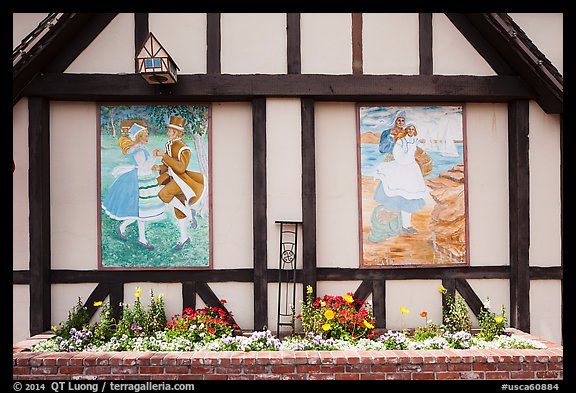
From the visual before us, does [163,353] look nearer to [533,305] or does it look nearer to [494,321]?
[494,321]

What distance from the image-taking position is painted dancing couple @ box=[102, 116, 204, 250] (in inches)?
221

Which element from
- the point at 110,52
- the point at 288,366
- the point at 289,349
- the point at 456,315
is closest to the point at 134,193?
the point at 110,52

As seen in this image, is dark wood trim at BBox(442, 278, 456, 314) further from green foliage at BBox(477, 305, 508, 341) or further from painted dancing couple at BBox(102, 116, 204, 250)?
painted dancing couple at BBox(102, 116, 204, 250)

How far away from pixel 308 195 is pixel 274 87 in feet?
4.23

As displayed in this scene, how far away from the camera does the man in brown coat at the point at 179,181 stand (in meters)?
5.63

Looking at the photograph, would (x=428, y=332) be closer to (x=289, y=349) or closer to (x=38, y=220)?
(x=289, y=349)

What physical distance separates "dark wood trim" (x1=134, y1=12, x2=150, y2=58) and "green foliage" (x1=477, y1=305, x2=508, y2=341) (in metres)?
4.99

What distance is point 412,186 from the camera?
572 centimetres

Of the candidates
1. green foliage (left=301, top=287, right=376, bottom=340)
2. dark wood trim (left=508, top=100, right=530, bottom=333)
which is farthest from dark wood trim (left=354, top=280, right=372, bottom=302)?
dark wood trim (left=508, top=100, right=530, bottom=333)

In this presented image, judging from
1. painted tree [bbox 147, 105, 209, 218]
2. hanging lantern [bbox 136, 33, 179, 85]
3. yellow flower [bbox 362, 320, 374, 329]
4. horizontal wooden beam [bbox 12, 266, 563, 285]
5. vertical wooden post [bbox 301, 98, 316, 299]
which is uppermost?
hanging lantern [bbox 136, 33, 179, 85]

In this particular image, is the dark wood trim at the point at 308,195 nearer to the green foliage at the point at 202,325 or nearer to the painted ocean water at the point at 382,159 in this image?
the painted ocean water at the point at 382,159

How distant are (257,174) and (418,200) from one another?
1.93m

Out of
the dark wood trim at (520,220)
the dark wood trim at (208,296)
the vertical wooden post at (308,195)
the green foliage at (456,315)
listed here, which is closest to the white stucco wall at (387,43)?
the vertical wooden post at (308,195)

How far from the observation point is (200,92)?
18.0 ft
